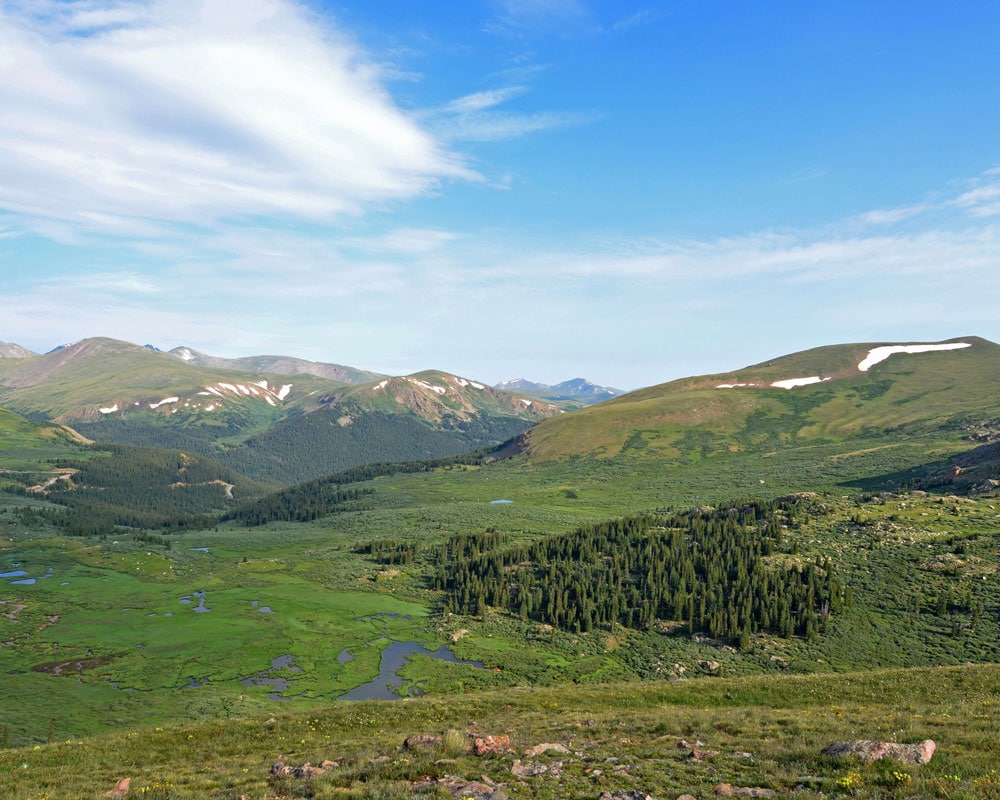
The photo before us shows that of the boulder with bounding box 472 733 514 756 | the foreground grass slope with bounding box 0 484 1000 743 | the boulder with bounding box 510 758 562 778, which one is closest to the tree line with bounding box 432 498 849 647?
the foreground grass slope with bounding box 0 484 1000 743

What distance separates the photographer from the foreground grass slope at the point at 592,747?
20.1 metres

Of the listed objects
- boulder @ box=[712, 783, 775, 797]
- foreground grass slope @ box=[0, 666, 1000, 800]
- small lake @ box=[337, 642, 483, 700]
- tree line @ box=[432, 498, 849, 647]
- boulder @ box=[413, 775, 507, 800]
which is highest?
boulder @ box=[712, 783, 775, 797]

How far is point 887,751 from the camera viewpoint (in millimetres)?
20578

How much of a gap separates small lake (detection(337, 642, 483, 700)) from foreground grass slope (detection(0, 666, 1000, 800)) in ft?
65.6

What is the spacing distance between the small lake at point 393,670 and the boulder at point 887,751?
48611 mm

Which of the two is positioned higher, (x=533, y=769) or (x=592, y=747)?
(x=533, y=769)

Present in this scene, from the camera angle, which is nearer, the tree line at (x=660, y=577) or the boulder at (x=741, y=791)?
the boulder at (x=741, y=791)

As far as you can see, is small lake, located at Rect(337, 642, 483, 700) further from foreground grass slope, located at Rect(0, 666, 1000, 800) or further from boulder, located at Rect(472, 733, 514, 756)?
boulder, located at Rect(472, 733, 514, 756)

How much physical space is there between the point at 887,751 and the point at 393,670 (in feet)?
205

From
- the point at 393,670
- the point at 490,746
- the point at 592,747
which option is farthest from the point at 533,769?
the point at 393,670

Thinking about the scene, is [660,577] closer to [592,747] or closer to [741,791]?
[592,747]

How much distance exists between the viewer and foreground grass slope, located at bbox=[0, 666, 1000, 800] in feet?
66.1

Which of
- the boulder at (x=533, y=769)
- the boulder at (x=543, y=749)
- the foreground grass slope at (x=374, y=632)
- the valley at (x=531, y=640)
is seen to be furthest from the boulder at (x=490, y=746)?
the foreground grass slope at (x=374, y=632)

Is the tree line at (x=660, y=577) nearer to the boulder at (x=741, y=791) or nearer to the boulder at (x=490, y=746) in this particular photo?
the boulder at (x=490, y=746)
